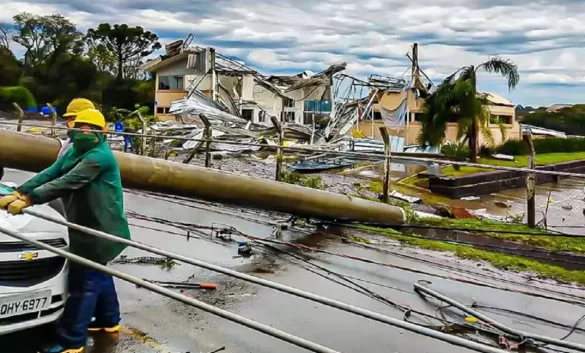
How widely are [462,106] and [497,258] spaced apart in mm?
21420

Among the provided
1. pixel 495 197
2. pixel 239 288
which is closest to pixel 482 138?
pixel 495 197

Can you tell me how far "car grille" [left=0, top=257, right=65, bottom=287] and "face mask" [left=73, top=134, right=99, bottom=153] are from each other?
0.81 meters

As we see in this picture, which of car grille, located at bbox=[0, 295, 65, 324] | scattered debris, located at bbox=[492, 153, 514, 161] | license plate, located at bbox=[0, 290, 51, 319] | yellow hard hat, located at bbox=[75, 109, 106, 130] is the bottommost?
scattered debris, located at bbox=[492, 153, 514, 161]

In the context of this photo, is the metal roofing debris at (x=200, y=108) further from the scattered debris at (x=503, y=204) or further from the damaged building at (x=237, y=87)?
the scattered debris at (x=503, y=204)

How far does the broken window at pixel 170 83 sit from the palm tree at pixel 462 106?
1890 cm

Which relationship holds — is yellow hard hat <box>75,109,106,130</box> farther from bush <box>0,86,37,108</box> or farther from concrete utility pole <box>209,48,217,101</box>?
bush <box>0,86,37,108</box>

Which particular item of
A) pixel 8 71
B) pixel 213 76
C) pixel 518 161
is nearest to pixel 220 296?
pixel 518 161

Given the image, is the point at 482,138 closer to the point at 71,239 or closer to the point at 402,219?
the point at 402,219

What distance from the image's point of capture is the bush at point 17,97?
38219mm

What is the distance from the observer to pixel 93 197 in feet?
14.3

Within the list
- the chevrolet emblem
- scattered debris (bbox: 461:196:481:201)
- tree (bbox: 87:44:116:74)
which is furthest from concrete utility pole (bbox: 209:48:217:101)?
the chevrolet emblem

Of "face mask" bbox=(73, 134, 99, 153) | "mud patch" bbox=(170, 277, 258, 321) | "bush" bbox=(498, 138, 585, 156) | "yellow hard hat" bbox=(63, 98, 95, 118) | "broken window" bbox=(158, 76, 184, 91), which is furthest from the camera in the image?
"bush" bbox=(498, 138, 585, 156)

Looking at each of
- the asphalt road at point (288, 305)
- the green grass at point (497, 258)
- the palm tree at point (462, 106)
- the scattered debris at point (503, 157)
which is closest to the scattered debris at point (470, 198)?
the palm tree at point (462, 106)

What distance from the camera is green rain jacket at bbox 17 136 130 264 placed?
14.1ft
